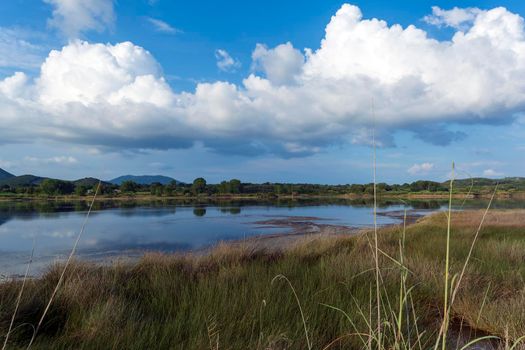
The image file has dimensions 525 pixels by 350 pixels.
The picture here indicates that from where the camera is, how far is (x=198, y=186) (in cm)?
11544

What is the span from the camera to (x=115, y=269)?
6.20 metres

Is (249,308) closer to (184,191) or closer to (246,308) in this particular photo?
(246,308)

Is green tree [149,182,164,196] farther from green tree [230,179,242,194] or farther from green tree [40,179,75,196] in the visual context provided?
green tree [230,179,242,194]

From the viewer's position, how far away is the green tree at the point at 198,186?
112 m

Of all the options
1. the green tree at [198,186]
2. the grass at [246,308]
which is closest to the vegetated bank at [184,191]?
the green tree at [198,186]

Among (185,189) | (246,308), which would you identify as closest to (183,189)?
(185,189)

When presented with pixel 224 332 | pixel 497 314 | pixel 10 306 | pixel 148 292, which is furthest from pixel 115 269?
pixel 497 314

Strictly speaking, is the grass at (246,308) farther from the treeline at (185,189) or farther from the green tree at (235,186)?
the green tree at (235,186)

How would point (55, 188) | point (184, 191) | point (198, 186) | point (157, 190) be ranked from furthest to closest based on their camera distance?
point (198, 186) < point (184, 191) < point (157, 190) < point (55, 188)

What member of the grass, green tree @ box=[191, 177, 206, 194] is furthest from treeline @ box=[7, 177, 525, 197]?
the grass

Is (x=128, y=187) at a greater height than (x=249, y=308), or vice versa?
(x=128, y=187)

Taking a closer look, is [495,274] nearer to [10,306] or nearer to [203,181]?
[10,306]

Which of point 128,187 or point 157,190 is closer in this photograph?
point 128,187

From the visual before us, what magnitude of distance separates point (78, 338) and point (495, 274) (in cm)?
675
